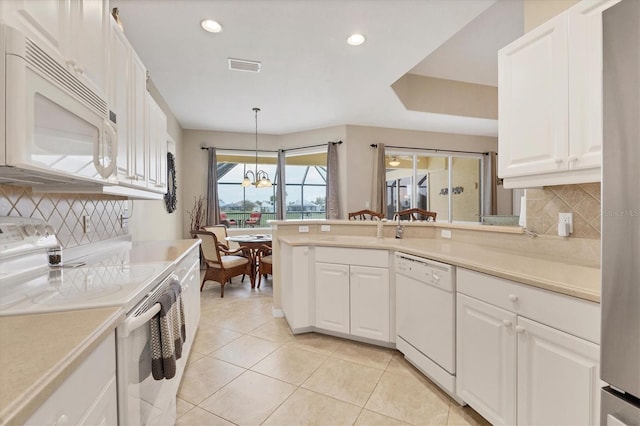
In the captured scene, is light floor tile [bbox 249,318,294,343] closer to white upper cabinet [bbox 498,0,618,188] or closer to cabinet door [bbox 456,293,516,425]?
cabinet door [bbox 456,293,516,425]

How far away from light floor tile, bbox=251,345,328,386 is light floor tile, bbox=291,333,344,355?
6cm

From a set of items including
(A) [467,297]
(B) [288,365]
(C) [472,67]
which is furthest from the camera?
(C) [472,67]

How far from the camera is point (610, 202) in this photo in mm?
756

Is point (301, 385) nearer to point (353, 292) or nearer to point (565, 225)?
point (353, 292)

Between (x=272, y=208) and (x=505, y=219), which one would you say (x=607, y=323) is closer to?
(x=505, y=219)

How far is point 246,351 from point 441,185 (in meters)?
5.35

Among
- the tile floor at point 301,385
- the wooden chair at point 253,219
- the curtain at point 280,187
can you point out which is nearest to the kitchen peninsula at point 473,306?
the tile floor at point 301,385

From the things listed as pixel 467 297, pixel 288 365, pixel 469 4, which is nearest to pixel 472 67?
pixel 469 4

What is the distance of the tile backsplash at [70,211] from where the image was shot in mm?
1332

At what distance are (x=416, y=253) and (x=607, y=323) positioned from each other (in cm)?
121

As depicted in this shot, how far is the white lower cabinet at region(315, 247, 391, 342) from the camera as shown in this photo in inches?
90.8

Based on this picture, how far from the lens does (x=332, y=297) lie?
251cm

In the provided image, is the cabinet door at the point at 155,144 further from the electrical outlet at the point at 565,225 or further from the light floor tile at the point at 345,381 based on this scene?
the electrical outlet at the point at 565,225

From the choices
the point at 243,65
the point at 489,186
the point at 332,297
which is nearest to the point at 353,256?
the point at 332,297
